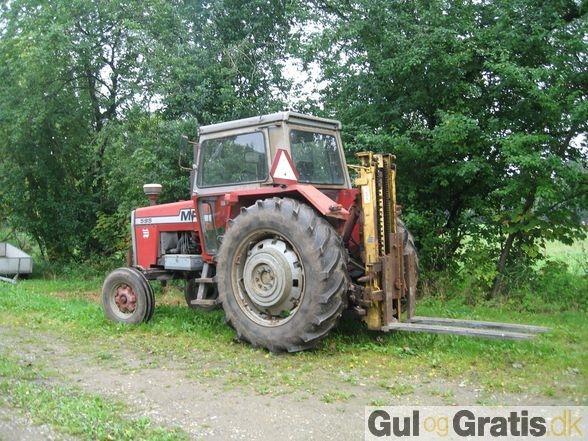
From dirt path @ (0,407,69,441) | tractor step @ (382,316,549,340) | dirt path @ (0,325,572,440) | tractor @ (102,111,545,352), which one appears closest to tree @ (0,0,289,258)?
tractor @ (102,111,545,352)

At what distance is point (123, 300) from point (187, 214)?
57.0 inches

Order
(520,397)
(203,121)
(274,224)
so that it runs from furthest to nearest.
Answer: (203,121) → (274,224) → (520,397)

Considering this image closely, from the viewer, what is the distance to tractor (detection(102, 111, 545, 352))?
5.90 metres

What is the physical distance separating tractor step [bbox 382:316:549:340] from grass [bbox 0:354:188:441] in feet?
8.86

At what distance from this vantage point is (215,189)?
7164mm

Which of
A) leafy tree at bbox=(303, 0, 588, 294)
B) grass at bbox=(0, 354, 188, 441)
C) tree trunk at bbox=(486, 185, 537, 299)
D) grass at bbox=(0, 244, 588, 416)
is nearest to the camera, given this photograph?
grass at bbox=(0, 354, 188, 441)

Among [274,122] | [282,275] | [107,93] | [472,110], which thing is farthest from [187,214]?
[107,93]

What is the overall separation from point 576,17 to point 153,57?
23.4 ft

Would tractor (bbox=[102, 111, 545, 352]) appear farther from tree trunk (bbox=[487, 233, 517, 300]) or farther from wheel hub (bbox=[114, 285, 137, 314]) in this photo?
tree trunk (bbox=[487, 233, 517, 300])

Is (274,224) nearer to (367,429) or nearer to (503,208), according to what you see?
(367,429)

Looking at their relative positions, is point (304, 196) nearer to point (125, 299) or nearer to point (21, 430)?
point (125, 299)

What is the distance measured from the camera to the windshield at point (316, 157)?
22.3ft

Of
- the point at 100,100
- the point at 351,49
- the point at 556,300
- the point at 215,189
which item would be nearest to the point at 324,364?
the point at 215,189

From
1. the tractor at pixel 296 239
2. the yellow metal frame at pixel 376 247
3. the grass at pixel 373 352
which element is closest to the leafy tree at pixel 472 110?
the grass at pixel 373 352
